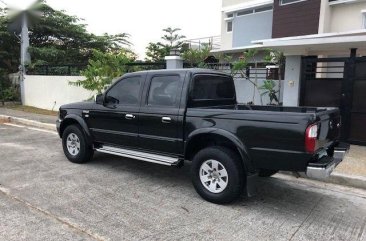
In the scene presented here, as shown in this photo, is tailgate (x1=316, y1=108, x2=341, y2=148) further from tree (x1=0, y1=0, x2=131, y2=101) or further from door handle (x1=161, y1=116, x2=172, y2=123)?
tree (x1=0, y1=0, x2=131, y2=101)

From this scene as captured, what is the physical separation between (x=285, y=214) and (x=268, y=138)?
105 centimetres

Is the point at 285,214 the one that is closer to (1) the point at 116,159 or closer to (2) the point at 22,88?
(1) the point at 116,159

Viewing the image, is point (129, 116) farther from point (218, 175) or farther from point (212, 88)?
point (218, 175)

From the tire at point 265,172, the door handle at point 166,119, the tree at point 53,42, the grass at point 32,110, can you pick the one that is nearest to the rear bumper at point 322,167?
the tire at point 265,172

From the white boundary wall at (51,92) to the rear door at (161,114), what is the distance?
8.15 metres

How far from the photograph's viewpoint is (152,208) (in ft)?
14.7

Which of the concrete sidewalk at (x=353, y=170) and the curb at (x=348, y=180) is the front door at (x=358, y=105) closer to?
the concrete sidewalk at (x=353, y=170)

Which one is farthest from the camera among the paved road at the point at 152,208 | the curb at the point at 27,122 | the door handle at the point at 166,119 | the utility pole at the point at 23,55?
the utility pole at the point at 23,55

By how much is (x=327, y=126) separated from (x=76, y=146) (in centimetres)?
455

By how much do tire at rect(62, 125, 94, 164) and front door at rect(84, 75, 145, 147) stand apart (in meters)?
0.30

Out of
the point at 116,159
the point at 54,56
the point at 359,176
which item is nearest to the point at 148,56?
the point at 54,56

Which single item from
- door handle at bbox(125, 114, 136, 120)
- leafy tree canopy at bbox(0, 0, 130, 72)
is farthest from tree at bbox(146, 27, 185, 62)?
door handle at bbox(125, 114, 136, 120)

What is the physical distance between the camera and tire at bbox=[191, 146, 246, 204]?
4488mm

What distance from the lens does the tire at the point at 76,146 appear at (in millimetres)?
6465
